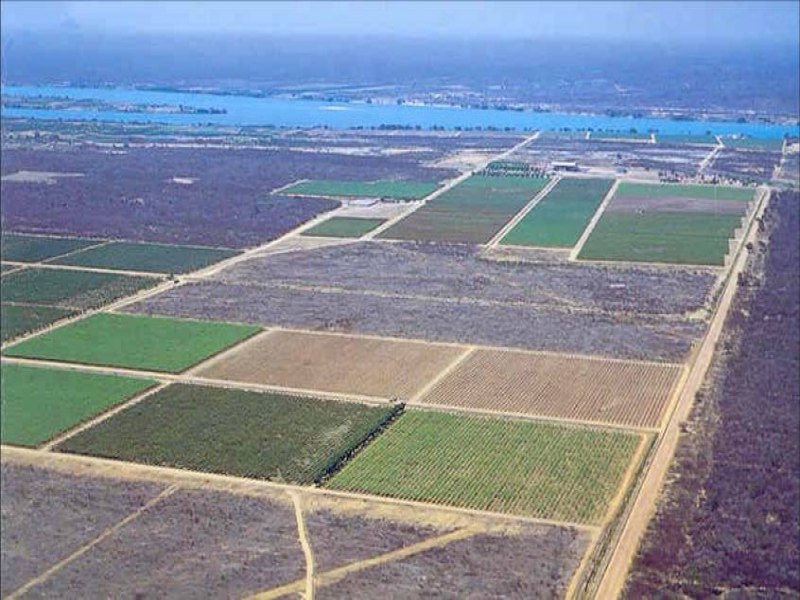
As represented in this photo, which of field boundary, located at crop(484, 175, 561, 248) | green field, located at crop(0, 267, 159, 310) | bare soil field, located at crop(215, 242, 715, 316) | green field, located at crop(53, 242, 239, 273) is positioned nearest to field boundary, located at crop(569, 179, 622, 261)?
bare soil field, located at crop(215, 242, 715, 316)

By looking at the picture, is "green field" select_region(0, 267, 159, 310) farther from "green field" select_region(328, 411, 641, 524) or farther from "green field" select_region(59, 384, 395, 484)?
"green field" select_region(328, 411, 641, 524)

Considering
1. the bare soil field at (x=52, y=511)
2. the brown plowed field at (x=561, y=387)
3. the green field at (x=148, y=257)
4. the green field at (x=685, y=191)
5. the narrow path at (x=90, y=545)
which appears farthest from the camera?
the green field at (x=685, y=191)

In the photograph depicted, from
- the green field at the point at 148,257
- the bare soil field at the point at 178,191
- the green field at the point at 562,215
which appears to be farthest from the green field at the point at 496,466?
the bare soil field at the point at 178,191

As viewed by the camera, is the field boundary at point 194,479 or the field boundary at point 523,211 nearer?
the field boundary at point 194,479

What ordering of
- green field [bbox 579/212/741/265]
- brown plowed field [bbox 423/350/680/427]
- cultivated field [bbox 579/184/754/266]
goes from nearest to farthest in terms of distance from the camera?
brown plowed field [bbox 423/350/680/427]
green field [bbox 579/212/741/265]
cultivated field [bbox 579/184/754/266]

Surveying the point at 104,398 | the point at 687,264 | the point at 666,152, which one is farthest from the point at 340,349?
the point at 666,152

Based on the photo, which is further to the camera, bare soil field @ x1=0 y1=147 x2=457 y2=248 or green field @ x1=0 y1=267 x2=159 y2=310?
bare soil field @ x1=0 y1=147 x2=457 y2=248

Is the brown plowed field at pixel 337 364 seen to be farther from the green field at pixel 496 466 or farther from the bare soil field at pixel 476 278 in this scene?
the bare soil field at pixel 476 278
